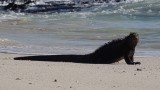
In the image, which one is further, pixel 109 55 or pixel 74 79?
pixel 109 55

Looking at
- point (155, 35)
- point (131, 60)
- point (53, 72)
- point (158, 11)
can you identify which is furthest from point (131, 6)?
point (53, 72)

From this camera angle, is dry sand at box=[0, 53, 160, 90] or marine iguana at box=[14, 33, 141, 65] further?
marine iguana at box=[14, 33, 141, 65]

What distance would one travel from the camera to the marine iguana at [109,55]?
32.8 ft

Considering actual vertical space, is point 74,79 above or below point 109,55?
above

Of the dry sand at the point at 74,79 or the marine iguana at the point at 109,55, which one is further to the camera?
the marine iguana at the point at 109,55

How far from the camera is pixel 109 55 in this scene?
1025 centimetres

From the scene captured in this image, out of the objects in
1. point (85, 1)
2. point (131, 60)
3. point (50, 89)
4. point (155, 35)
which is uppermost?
point (50, 89)

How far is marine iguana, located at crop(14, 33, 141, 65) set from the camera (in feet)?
32.8

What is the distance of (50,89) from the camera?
6.00m

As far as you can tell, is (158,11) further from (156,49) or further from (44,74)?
(44,74)

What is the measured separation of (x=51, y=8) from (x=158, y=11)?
12141 millimetres

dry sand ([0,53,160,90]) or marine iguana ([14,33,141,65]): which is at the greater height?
dry sand ([0,53,160,90])

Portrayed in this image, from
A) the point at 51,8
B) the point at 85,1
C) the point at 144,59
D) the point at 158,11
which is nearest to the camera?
the point at 144,59

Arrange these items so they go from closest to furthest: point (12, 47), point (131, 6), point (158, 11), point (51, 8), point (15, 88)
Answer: point (15, 88), point (12, 47), point (158, 11), point (131, 6), point (51, 8)
